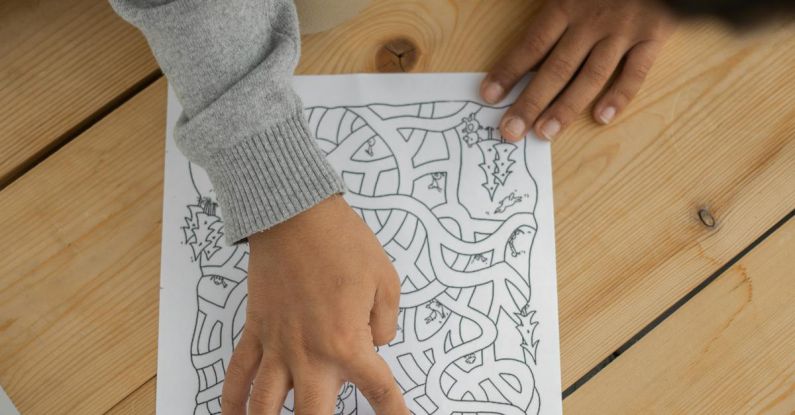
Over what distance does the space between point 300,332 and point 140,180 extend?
203 millimetres

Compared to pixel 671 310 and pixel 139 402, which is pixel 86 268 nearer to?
pixel 139 402

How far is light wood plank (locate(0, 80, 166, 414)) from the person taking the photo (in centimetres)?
52

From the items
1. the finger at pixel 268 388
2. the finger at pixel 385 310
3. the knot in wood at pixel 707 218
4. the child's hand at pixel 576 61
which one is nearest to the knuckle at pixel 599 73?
the child's hand at pixel 576 61

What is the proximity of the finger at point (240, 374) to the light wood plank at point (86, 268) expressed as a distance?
0.26 ft

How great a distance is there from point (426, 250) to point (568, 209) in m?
0.12

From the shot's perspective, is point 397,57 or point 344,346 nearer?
point 344,346

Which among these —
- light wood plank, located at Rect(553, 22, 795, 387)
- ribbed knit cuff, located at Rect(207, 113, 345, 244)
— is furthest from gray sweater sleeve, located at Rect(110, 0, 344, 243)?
light wood plank, located at Rect(553, 22, 795, 387)

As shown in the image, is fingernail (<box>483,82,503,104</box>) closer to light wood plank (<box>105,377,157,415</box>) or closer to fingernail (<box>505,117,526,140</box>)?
fingernail (<box>505,117,526,140</box>)

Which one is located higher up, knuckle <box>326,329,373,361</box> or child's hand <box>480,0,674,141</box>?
child's hand <box>480,0,674,141</box>

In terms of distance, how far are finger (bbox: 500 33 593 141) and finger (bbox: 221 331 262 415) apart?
266 millimetres

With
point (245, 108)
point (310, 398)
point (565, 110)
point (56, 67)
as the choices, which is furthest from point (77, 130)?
point (565, 110)

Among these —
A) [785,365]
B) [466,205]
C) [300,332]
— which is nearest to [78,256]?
[300,332]

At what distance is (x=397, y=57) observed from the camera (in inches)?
22.5

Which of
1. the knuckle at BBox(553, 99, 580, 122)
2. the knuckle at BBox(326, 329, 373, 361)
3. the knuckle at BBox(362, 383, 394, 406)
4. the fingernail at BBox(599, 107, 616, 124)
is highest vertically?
the fingernail at BBox(599, 107, 616, 124)
